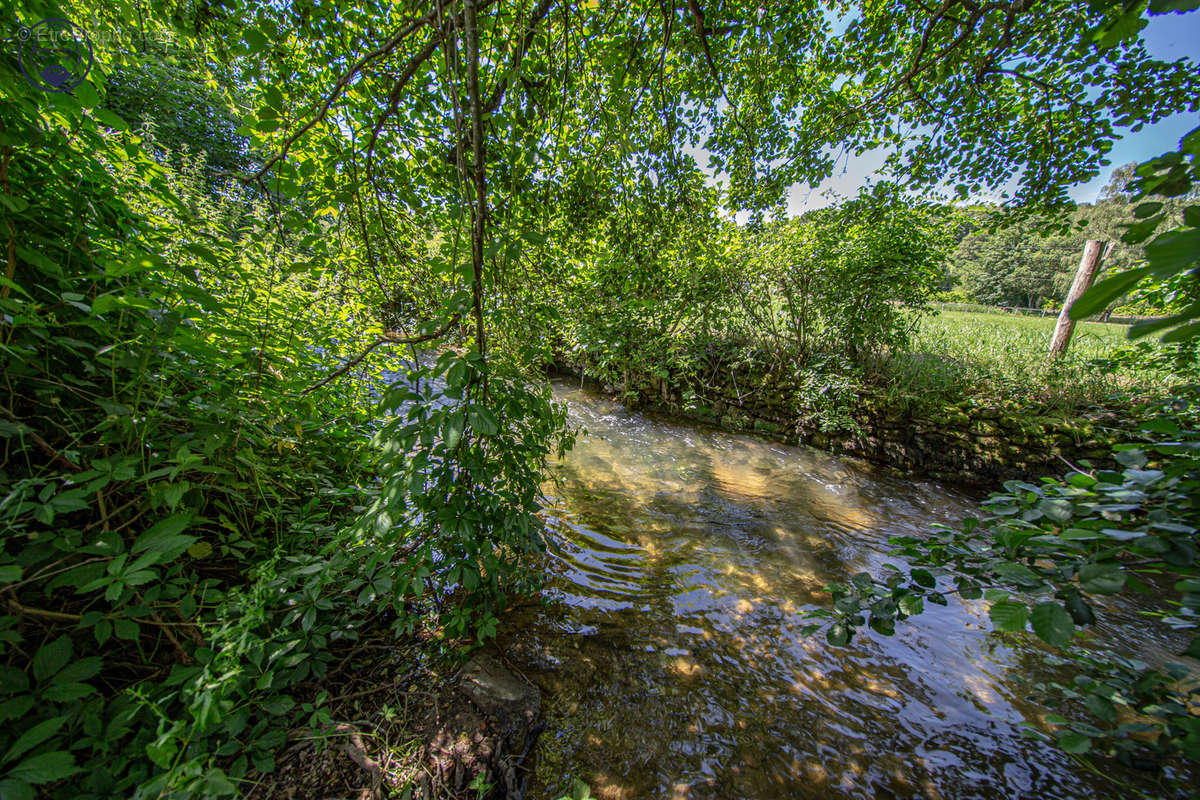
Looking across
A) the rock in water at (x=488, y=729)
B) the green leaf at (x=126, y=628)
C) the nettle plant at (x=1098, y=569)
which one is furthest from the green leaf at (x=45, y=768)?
the nettle plant at (x=1098, y=569)

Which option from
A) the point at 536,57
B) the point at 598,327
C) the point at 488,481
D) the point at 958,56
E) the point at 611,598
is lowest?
the point at 611,598

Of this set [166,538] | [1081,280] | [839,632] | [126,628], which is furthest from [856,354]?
[126,628]

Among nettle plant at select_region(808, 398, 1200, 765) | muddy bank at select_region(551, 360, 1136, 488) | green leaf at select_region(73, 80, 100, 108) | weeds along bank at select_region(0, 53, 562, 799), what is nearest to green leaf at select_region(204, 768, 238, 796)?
weeds along bank at select_region(0, 53, 562, 799)

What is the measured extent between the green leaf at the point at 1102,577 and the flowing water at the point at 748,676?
164cm

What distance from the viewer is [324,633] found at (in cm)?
188

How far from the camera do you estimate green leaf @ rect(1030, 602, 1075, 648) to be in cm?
119

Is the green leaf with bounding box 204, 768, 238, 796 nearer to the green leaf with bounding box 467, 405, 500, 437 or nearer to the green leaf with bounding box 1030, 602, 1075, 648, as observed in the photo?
the green leaf with bounding box 467, 405, 500, 437

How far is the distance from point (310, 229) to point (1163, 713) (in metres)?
3.56

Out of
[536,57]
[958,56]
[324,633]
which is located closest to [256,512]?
[324,633]

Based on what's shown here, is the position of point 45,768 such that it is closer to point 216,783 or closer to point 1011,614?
point 216,783

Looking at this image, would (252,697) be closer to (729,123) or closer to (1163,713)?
(1163,713)

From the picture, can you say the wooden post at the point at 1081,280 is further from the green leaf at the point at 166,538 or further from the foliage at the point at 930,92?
the green leaf at the point at 166,538
